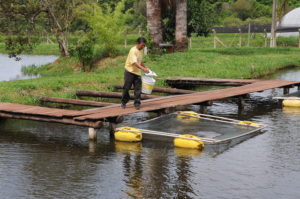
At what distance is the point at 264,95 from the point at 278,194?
456 inches

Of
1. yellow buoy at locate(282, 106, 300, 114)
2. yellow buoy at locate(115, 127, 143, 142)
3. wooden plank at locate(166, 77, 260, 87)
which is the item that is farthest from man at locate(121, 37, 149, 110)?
wooden plank at locate(166, 77, 260, 87)

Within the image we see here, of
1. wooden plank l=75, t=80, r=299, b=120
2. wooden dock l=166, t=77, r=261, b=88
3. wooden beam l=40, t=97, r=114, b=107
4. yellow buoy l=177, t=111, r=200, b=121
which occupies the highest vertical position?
wooden dock l=166, t=77, r=261, b=88

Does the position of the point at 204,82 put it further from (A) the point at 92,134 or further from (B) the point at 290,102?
(A) the point at 92,134

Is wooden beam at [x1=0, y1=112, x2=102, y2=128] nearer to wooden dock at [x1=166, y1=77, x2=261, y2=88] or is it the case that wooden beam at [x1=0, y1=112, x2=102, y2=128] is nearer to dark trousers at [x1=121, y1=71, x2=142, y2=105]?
dark trousers at [x1=121, y1=71, x2=142, y2=105]

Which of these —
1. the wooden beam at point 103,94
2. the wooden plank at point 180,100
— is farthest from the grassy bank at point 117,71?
the wooden plank at point 180,100

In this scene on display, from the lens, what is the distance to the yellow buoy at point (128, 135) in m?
12.1

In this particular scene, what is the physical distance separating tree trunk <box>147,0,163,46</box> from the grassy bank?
1.26 meters

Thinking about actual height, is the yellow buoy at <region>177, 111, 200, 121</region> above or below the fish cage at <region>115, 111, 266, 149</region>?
above

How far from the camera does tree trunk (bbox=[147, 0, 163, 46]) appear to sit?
26922mm

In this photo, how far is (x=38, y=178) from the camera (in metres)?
9.52

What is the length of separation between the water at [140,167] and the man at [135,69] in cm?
117

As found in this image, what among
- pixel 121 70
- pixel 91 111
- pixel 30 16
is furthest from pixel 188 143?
pixel 30 16

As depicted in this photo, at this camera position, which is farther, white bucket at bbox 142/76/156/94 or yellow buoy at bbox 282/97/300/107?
yellow buoy at bbox 282/97/300/107

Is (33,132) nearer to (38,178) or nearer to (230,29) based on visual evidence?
(38,178)
